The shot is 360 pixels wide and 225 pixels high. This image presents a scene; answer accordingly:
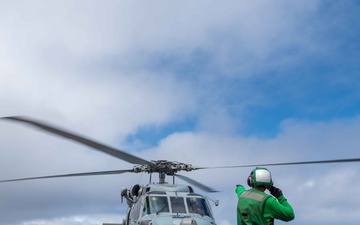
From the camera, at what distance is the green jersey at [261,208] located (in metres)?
5.57

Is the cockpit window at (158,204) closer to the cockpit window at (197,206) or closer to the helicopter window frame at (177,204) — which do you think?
the helicopter window frame at (177,204)

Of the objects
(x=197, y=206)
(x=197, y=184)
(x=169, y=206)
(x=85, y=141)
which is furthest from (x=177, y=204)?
(x=85, y=141)

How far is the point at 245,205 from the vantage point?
5.95m

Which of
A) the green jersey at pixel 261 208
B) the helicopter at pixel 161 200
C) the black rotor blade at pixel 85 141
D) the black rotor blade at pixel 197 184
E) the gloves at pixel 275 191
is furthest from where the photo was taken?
the black rotor blade at pixel 197 184

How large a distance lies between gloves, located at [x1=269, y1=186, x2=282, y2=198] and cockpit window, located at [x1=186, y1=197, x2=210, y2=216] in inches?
427

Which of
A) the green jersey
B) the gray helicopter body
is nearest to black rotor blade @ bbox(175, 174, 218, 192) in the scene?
the gray helicopter body

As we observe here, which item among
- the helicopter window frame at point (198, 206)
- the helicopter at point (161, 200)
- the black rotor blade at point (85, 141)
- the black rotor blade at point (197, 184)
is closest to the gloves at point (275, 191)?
the black rotor blade at point (85, 141)

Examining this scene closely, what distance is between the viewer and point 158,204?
54.2 feet

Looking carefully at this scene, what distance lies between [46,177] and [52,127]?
1091 centimetres

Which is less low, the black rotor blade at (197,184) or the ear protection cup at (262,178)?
the black rotor blade at (197,184)

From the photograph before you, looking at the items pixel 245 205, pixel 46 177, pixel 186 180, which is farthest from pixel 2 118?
pixel 186 180

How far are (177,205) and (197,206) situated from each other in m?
0.78

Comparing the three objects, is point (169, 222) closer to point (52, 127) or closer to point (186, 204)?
point (186, 204)

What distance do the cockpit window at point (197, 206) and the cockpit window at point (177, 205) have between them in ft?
0.76
